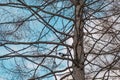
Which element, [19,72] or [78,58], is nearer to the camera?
[78,58]

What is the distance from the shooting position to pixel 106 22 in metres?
4.95

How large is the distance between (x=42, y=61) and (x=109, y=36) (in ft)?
3.57

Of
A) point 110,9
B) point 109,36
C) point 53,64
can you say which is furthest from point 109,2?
point 53,64

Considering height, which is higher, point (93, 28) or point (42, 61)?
point (93, 28)

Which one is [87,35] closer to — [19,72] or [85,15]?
[85,15]

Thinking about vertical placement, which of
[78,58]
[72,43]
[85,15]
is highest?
[85,15]

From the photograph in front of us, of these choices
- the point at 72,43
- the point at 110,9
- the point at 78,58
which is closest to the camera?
the point at 78,58

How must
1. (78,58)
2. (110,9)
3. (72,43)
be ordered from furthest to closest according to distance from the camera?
1. (110,9)
2. (72,43)
3. (78,58)

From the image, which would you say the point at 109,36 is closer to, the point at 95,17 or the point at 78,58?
the point at 95,17

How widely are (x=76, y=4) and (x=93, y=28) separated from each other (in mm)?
430

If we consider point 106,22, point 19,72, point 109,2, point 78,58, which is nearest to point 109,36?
point 106,22

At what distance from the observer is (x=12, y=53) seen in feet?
14.1

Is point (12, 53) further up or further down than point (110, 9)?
further down

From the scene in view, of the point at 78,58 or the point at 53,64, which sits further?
the point at 53,64
